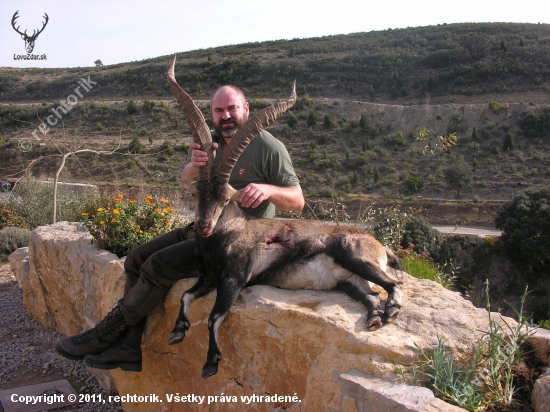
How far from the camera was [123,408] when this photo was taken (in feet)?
18.0

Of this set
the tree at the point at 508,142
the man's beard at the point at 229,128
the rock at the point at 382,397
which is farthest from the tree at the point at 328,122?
the rock at the point at 382,397

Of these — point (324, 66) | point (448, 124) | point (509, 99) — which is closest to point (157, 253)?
point (448, 124)

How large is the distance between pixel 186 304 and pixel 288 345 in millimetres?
960

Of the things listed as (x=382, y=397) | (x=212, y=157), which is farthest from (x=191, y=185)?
(x=382, y=397)

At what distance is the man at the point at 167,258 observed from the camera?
173 inches

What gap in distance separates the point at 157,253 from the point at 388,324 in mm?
2122

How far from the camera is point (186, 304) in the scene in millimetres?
4086

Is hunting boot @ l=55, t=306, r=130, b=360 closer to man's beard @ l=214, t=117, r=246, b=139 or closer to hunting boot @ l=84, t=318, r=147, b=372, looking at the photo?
hunting boot @ l=84, t=318, r=147, b=372

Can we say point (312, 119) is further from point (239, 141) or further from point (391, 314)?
point (391, 314)

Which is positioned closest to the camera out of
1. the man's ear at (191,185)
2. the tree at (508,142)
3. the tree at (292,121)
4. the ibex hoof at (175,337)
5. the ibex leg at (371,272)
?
the ibex leg at (371,272)

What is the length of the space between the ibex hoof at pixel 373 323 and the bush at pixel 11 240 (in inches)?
391

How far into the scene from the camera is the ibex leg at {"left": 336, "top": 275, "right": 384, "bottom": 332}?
3.51 metres

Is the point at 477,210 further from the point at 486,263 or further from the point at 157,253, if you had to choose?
the point at 157,253

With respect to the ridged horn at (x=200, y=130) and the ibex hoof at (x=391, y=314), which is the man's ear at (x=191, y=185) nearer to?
Result: the ridged horn at (x=200, y=130)
